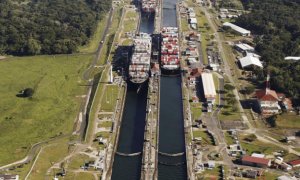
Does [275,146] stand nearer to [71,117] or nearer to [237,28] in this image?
[71,117]

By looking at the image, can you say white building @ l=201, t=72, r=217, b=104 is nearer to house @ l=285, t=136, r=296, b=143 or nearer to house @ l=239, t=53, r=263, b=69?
house @ l=239, t=53, r=263, b=69

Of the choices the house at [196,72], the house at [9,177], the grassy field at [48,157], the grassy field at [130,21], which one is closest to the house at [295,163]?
the house at [196,72]

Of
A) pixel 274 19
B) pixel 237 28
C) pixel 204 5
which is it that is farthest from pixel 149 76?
pixel 204 5

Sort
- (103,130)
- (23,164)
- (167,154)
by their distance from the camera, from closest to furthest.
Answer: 1. (23,164)
2. (167,154)
3. (103,130)

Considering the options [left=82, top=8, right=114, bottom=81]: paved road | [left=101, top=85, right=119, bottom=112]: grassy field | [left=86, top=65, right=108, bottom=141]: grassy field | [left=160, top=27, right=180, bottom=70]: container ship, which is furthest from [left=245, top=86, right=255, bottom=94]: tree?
[left=82, top=8, right=114, bottom=81]: paved road

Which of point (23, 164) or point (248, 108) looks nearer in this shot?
point (23, 164)

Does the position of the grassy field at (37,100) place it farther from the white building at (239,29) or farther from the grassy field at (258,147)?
the white building at (239,29)

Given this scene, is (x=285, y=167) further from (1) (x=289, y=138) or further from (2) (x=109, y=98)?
(2) (x=109, y=98)
